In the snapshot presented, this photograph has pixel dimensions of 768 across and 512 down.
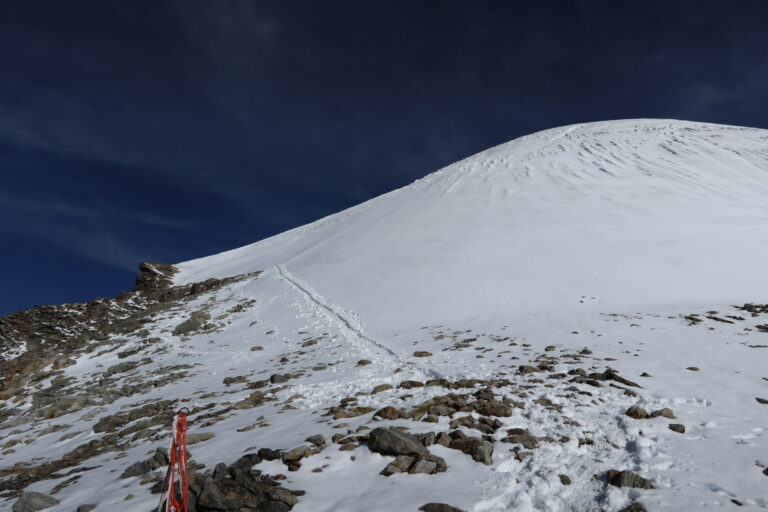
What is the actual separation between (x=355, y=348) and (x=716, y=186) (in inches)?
1585

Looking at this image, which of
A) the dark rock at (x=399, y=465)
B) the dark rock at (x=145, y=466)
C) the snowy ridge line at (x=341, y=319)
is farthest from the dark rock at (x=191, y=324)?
the dark rock at (x=399, y=465)

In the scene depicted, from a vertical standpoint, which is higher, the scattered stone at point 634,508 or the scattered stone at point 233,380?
the scattered stone at point 233,380

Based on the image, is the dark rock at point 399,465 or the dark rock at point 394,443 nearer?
the dark rock at point 399,465

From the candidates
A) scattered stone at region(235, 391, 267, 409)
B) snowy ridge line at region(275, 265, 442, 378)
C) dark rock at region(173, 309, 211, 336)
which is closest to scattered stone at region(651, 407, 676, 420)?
snowy ridge line at region(275, 265, 442, 378)

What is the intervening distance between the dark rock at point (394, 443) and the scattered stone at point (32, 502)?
5841mm

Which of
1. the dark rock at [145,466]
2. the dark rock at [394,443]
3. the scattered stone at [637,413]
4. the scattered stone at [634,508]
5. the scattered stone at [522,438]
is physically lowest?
the scattered stone at [637,413]

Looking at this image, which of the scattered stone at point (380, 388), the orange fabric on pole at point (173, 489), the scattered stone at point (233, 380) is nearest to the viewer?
the orange fabric on pole at point (173, 489)

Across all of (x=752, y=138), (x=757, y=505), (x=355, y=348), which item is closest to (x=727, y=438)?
(x=757, y=505)

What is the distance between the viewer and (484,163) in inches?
2346

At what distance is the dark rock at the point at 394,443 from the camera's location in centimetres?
674

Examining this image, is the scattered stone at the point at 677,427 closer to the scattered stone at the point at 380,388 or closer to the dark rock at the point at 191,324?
the scattered stone at the point at 380,388

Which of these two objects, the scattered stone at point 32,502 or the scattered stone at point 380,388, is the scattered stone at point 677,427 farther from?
the scattered stone at point 32,502

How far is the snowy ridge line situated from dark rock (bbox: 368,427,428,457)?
5181mm

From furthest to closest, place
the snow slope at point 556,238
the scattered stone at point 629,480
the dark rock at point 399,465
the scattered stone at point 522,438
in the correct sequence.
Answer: the snow slope at point 556,238, the scattered stone at point 522,438, the dark rock at point 399,465, the scattered stone at point 629,480
